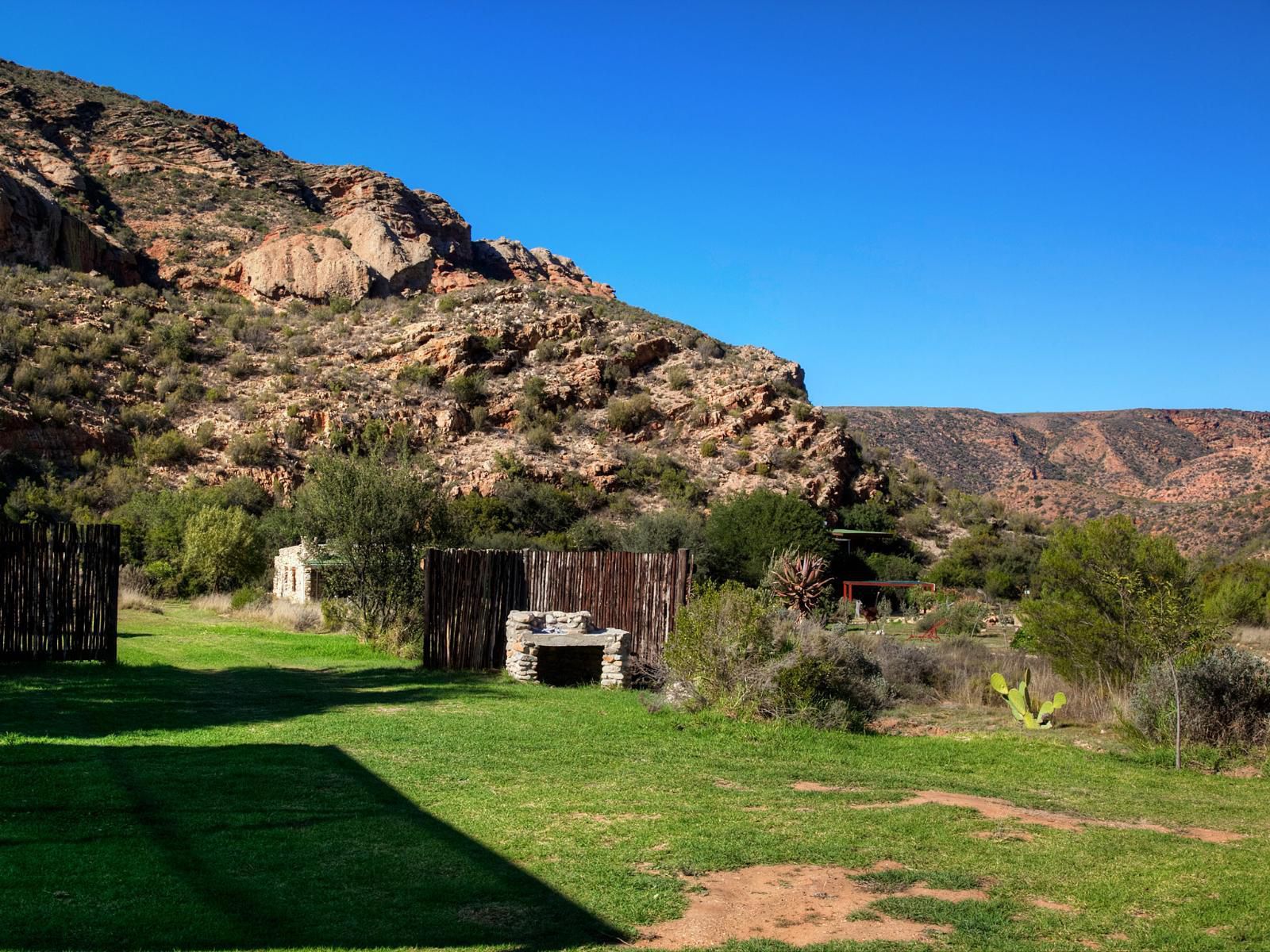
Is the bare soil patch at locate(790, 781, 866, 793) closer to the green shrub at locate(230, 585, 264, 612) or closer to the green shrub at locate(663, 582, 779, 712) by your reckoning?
the green shrub at locate(663, 582, 779, 712)

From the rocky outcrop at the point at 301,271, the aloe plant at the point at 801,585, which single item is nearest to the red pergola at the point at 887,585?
the aloe plant at the point at 801,585

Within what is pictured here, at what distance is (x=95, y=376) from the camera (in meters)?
42.6

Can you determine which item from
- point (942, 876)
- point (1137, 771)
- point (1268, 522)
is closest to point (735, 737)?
point (1137, 771)

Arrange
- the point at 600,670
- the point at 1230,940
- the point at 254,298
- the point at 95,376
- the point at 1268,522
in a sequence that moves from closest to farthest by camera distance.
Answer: the point at 1230,940 < the point at 600,670 < the point at 95,376 < the point at 1268,522 < the point at 254,298

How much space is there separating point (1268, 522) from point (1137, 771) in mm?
45072

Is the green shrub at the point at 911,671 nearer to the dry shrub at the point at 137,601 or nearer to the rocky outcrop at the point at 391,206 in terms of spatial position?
the dry shrub at the point at 137,601

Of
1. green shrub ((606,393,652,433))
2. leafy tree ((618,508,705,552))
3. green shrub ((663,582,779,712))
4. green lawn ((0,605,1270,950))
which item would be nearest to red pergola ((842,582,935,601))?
leafy tree ((618,508,705,552))

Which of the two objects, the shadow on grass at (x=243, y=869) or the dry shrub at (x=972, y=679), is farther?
the dry shrub at (x=972, y=679)

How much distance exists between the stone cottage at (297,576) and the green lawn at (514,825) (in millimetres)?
12564

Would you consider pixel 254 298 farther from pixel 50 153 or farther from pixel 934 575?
pixel 934 575

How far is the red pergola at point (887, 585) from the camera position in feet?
120

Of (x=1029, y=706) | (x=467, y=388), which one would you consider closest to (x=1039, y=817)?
(x=1029, y=706)

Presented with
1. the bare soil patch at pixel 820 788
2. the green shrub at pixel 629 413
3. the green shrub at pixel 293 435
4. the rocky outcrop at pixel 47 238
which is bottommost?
the bare soil patch at pixel 820 788

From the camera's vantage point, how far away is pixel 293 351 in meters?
48.3
